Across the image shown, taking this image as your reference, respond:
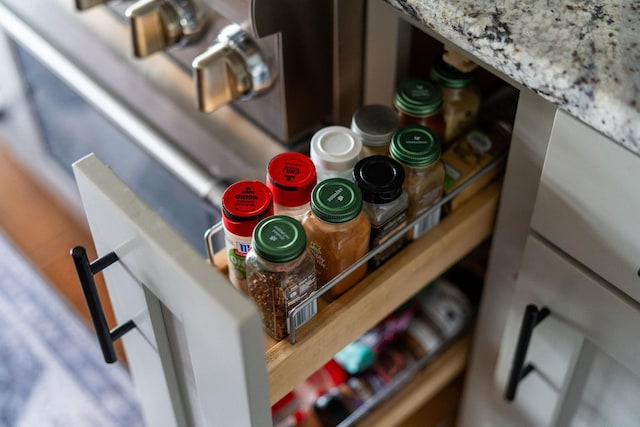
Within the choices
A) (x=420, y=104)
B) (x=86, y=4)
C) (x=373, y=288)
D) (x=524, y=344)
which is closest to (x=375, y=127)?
(x=420, y=104)

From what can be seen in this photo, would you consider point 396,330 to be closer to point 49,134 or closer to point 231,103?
point 231,103

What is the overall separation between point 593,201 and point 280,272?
265 mm

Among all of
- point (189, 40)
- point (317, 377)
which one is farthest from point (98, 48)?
point (317, 377)

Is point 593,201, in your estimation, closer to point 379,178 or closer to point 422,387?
point 379,178

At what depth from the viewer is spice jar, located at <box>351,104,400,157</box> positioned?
747mm

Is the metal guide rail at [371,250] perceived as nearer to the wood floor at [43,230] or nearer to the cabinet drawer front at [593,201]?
the cabinet drawer front at [593,201]

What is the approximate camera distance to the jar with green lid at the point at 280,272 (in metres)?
0.62

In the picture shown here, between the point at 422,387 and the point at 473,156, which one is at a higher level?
the point at 473,156

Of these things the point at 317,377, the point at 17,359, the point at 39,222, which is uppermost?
the point at 317,377

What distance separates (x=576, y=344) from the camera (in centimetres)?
80

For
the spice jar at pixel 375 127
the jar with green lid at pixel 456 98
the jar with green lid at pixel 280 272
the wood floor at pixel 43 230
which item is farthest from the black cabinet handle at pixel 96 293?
the wood floor at pixel 43 230

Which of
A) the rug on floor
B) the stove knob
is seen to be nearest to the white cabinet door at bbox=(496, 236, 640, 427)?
the stove knob

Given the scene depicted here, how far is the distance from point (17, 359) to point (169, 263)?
0.96 m

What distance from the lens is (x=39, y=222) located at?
1490 millimetres
